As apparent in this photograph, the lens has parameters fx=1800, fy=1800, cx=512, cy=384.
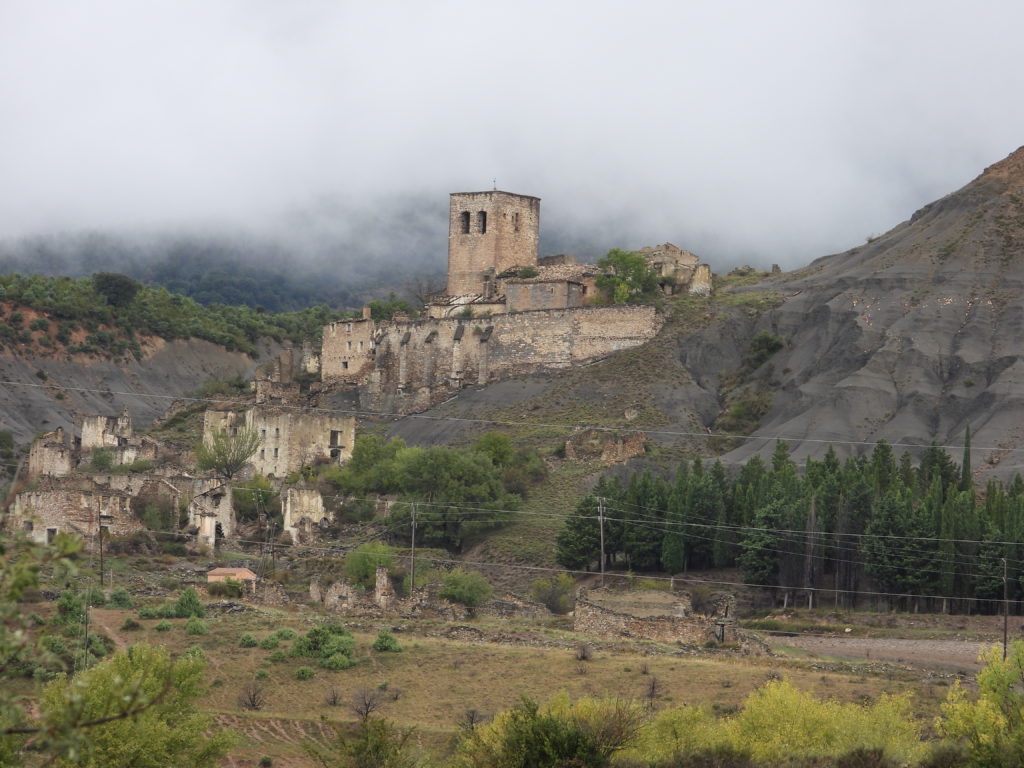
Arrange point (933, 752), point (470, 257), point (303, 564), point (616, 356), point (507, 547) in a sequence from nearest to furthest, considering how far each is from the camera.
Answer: point (933, 752)
point (303, 564)
point (507, 547)
point (616, 356)
point (470, 257)

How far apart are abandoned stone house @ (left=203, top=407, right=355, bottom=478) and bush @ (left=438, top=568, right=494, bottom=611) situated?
22499mm

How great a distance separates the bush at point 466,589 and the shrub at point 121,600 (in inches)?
426

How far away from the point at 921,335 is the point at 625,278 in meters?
16.9

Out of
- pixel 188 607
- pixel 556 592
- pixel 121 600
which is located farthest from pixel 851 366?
pixel 121 600

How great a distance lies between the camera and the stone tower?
101500 mm

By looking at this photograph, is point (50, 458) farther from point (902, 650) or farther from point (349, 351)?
point (902, 650)

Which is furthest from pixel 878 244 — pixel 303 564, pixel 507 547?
pixel 303 564

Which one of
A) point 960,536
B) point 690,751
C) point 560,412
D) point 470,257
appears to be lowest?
point 690,751

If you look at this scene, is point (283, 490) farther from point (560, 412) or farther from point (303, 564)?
point (560, 412)

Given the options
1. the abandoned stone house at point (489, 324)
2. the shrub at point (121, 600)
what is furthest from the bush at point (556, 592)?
the abandoned stone house at point (489, 324)

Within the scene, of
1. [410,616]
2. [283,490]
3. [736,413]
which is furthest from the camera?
[736,413]

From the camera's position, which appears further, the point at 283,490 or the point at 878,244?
the point at 878,244

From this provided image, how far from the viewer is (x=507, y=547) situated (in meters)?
69.8

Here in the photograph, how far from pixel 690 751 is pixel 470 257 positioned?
68376 mm
